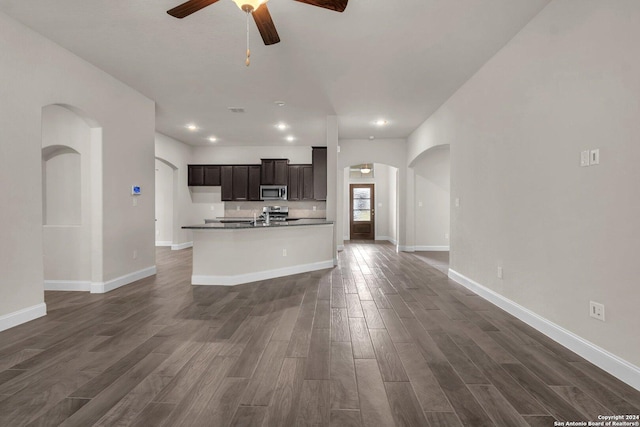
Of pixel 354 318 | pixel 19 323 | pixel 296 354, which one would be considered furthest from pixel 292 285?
pixel 19 323

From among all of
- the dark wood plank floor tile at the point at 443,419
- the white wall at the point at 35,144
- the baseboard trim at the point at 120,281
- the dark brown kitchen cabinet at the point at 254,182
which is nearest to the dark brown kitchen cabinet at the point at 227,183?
the dark brown kitchen cabinet at the point at 254,182

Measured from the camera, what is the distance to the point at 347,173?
11.4m

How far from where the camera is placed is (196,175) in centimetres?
932

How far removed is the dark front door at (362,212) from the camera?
11.7 m

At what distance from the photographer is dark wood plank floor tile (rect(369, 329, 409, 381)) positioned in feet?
7.27

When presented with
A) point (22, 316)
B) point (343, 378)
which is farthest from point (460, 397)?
point (22, 316)

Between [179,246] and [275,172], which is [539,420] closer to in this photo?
[275,172]

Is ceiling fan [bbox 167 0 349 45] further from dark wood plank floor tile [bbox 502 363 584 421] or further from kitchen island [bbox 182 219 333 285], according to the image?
dark wood plank floor tile [bbox 502 363 584 421]

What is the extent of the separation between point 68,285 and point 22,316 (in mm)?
1388

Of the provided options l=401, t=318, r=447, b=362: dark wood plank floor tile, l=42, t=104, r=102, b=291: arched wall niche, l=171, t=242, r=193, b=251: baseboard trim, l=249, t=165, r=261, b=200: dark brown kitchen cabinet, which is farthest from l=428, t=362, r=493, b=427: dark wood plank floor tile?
l=171, t=242, r=193, b=251: baseboard trim

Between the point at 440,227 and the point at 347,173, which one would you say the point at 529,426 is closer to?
the point at 440,227

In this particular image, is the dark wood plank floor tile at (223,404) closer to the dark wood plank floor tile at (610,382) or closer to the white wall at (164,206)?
the dark wood plank floor tile at (610,382)

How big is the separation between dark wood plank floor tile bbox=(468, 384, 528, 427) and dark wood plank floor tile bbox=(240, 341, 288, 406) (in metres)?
1.28

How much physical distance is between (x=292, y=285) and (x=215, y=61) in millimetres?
3274
